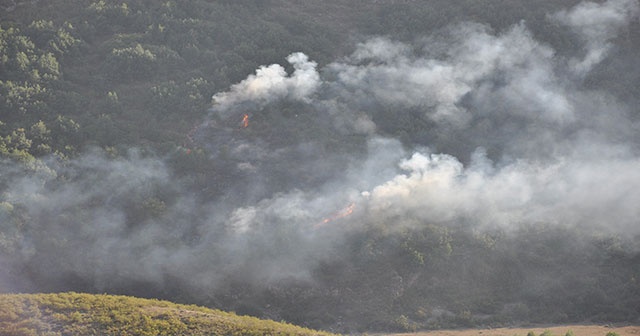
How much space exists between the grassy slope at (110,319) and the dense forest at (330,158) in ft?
9.89

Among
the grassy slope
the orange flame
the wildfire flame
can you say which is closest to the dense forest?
the wildfire flame

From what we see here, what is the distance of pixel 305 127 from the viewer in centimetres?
3434

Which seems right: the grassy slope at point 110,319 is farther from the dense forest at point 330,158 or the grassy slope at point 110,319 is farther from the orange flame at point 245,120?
the orange flame at point 245,120

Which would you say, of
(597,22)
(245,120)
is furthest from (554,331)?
(597,22)

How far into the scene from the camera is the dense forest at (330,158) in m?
26.1

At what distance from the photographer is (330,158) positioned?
106 feet

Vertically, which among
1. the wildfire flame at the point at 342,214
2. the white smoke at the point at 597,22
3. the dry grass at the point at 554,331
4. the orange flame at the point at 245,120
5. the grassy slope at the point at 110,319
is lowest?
the dry grass at the point at 554,331

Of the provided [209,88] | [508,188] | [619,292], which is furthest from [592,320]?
[209,88]

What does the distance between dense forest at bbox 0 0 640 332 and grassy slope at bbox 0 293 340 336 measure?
302 cm

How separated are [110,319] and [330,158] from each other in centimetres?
1457

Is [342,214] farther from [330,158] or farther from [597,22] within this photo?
[597,22]

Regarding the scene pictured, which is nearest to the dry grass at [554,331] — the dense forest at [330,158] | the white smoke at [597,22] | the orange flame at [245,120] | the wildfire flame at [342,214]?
the dense forest at [330,158]

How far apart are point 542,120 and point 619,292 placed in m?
11.5

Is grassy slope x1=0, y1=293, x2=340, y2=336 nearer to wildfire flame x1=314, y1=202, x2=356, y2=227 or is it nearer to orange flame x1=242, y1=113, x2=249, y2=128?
wildfire flame x1=314, y1=202, x2=356, y2=227
